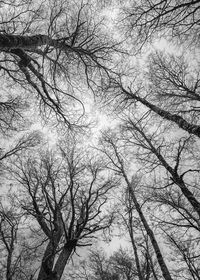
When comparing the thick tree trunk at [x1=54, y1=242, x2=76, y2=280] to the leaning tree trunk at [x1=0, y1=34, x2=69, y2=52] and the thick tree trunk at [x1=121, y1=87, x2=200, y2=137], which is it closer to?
the thick tree trunk at [x1=121, y1=87, x2=200, y2=137]

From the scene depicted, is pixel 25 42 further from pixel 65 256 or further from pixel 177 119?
pixel 65 256

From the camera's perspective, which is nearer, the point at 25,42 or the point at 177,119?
the point at 25,42

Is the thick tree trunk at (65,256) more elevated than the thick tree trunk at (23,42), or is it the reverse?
the thick tree trunk at (23,42)

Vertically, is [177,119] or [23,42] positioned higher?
[23,42]

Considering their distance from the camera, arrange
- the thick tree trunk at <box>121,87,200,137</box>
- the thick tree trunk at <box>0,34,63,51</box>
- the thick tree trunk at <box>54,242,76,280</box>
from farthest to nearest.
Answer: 1. the thick tree trunk at <box>121,87,200,137</box>
2. the thick tree trunk at <box>54,242,76,280</box>
3. the thick tree trunk at <box>0,34,63,51</box>

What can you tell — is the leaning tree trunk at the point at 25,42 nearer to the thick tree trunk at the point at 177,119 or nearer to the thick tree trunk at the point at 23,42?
the thick tree trunk at the point at 23,42

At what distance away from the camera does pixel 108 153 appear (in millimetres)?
11203

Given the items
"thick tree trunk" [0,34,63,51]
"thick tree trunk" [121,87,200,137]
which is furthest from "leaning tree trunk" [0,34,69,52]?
"thick tree trunk" [121,87,200,137]

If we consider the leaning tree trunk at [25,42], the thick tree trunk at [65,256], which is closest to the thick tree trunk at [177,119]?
the leaning tree trunk at [25,42]

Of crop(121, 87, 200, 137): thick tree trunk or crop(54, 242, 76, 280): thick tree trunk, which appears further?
crop(121, 87, 200, 137): thick tree trunk

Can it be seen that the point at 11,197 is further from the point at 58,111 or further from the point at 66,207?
the point at 58,111

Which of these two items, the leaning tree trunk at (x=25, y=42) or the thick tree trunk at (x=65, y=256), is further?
the thick tree trunk at (x=65, y=256)

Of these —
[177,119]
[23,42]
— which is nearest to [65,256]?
[177,119]

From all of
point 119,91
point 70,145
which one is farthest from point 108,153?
point 70,145
